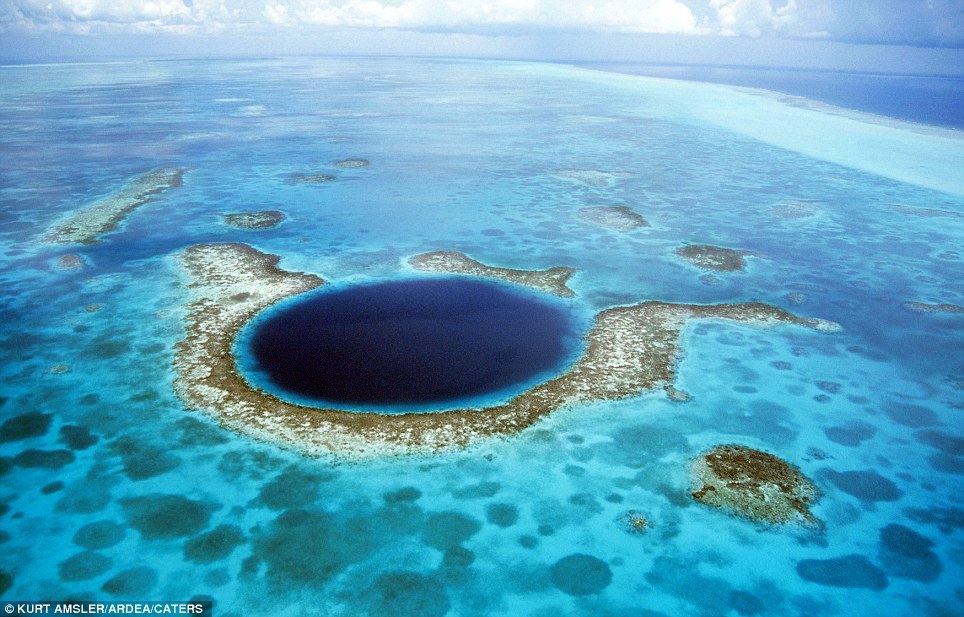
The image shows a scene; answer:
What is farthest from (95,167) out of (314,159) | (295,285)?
(295,285)

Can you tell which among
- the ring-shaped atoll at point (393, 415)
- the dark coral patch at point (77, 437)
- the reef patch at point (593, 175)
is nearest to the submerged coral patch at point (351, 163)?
the reef patch at point (593, 175)

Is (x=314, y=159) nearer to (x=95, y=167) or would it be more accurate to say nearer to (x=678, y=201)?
(x=95, y=167)

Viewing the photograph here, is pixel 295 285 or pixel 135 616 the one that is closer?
pixel 135 616

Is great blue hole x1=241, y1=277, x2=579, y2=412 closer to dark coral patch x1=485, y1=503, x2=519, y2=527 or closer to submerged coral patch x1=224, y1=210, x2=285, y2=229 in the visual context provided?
dark coral patch x1=485, y1=503, x2=519, y2=527

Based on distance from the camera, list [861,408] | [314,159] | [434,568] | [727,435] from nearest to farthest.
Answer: [434,568] → [727,435] → [861,408] → [314,159]
